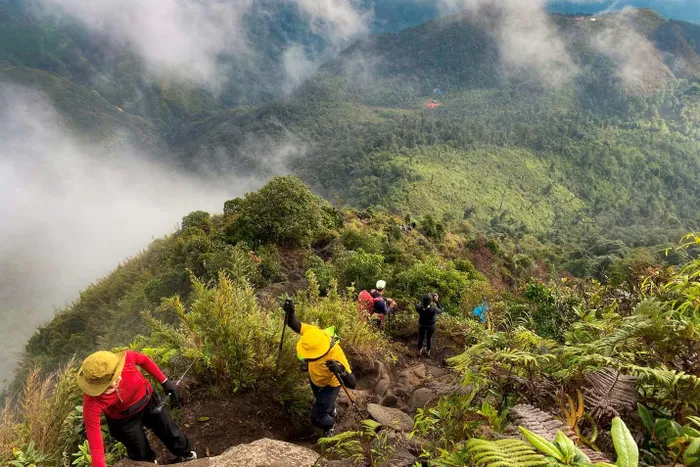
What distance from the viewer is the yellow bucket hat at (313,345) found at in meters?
3.95

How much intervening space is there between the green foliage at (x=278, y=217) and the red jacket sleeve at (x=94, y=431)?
14583 millimetres

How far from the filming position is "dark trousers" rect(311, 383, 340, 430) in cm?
412

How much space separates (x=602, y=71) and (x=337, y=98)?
371 feet

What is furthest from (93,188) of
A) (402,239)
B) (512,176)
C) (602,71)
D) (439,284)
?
(602,71)

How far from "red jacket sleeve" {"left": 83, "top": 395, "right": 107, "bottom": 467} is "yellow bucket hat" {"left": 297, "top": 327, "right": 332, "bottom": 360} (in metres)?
1.77

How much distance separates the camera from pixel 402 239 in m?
27.8

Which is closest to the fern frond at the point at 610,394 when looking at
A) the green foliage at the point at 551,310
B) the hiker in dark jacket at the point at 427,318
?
the green foliage at the point at 551,310

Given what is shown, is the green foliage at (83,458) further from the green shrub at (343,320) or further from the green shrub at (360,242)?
the green shrub at (360,242)

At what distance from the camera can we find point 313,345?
3957 mm

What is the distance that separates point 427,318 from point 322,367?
12.1ft

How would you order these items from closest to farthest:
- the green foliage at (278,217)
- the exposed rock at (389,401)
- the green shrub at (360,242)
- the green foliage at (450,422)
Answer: the green foliage at (450,422) < the exposed rock at (389,401) < the green foliage at (278,217) < the green shrub at (360,242)

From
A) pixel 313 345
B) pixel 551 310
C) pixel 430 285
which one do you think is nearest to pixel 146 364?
pixel 313 345

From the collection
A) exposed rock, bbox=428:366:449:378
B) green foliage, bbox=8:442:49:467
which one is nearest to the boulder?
green foliage, bbox=8:442:49:467

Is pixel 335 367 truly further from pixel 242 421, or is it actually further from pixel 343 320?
pixel 343 320
